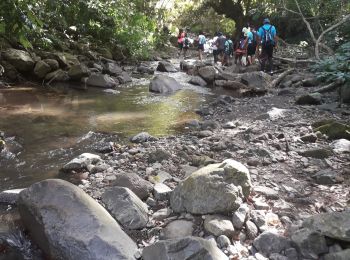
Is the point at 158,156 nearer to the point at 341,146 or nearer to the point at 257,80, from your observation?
the point at 341,146

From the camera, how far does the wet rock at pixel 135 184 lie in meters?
4.16

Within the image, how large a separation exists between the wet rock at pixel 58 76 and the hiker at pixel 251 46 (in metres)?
6.75

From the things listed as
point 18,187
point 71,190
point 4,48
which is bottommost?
point 18,187

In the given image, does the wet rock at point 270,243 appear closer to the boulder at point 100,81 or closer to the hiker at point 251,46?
the boulder at point 100,81

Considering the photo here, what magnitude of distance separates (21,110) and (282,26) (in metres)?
16.5

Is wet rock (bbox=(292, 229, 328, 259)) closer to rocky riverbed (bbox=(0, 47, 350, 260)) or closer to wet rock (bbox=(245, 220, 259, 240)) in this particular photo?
rocky riverbed (bbox=(0, 47, 350, 260))

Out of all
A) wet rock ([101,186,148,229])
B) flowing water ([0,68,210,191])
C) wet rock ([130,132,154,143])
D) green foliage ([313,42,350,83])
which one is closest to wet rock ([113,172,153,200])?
wet rock ([101,186,148,229])

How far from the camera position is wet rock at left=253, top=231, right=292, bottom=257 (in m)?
3.18

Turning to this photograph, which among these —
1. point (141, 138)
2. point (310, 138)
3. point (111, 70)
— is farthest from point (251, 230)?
point (111, 70)

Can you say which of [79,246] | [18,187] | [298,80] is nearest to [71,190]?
[79,246]

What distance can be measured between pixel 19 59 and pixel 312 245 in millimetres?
10876

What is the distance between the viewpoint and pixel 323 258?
2988 mm

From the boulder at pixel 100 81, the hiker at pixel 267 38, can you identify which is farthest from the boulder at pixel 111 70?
the hiker at pixel 267 38

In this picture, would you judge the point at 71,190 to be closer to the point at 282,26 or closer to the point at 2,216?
the point at 2,216
